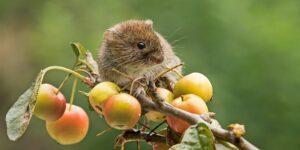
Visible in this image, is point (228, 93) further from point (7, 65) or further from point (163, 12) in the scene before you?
point (7, 65)

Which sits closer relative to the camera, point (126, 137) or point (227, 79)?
point (126, 137)

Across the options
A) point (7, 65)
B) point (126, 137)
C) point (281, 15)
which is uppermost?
point (281, 15)

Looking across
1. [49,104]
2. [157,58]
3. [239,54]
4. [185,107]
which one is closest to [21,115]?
Result: [49,104]

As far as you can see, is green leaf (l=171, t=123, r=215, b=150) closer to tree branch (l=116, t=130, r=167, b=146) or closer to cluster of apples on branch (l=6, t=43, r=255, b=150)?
cluster of apples on branch (l=6, t=43, r=255, b=150)

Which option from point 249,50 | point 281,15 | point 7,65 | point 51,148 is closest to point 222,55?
point 249,50

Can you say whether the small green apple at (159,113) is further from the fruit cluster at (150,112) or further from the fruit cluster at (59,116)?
the fruit cluster at (59,116)

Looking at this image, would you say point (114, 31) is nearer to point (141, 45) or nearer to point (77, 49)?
point (141, 45)

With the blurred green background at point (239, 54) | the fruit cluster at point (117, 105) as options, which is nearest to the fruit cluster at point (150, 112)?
the fruit cluster at point (117, 105)
